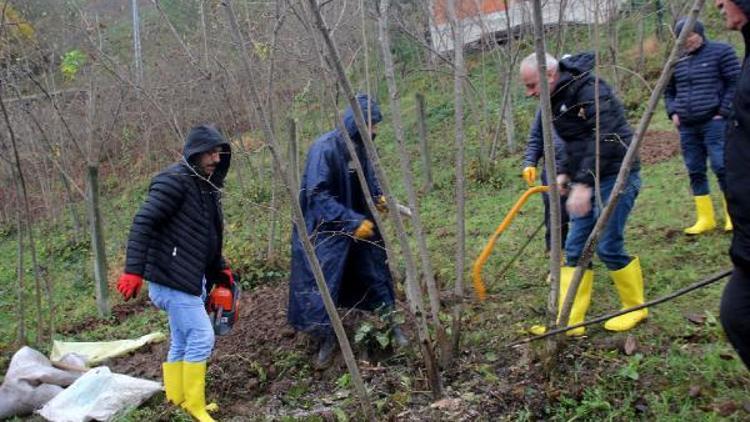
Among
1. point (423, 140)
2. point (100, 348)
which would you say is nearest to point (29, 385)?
point (100, 348)

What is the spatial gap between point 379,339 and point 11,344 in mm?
4011

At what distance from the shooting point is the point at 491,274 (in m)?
5.64

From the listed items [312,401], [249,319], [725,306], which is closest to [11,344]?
[249,319]

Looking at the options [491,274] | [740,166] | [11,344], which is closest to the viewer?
[740,166]

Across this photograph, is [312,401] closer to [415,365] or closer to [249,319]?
[415,365]

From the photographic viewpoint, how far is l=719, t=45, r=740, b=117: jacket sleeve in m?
4.99

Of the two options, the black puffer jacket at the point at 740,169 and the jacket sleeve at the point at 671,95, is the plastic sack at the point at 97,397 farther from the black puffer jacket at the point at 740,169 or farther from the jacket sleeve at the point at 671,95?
the jacket sleeve at the point at 671,95

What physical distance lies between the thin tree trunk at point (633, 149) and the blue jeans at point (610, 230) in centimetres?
69

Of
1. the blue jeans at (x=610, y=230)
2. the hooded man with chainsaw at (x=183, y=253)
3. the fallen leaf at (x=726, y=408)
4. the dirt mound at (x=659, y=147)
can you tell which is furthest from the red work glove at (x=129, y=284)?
the dirt mound at (x=659, y=147)

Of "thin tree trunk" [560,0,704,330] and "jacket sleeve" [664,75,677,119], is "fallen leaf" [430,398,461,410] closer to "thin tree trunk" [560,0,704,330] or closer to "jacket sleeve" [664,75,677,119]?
"thin tree trunk" [560,0,704,330]

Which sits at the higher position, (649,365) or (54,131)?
(54,131)

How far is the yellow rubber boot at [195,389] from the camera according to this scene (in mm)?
3943

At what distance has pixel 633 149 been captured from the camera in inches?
112

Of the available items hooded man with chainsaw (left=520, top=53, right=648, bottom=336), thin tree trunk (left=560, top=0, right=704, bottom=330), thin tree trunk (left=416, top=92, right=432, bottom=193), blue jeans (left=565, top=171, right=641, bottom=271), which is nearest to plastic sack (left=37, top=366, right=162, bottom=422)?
hooded man with chainsaw (left=520, top=53, right=648, bottom=336)
